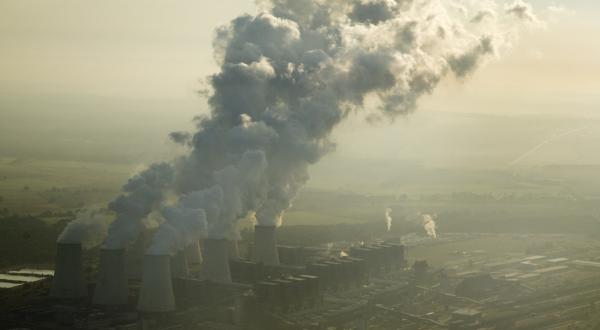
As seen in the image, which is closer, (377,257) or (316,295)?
(316,295)

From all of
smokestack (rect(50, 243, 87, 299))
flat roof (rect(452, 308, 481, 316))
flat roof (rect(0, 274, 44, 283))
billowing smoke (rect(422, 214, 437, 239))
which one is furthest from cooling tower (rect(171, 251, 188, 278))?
billowing smoke (rect(422, 214, 437, 239))

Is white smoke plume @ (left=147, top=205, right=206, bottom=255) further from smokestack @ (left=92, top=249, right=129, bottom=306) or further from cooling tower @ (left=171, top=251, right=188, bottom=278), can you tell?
cooling tower @ (left=171, top=251, right=188, bottom=278)

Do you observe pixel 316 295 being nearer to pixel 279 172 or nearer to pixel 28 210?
pixel 279 172

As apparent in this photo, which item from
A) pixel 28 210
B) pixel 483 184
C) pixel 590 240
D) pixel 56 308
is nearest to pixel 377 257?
pixel 56 308

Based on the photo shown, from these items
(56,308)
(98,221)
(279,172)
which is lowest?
(56,308)

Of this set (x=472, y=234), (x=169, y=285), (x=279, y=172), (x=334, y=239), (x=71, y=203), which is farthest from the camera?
(x=71, y=203)

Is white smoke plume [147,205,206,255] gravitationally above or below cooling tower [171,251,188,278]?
above

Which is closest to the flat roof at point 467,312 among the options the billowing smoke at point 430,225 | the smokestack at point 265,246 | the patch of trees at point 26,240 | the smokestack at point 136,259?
the smokestack at point 265,246
